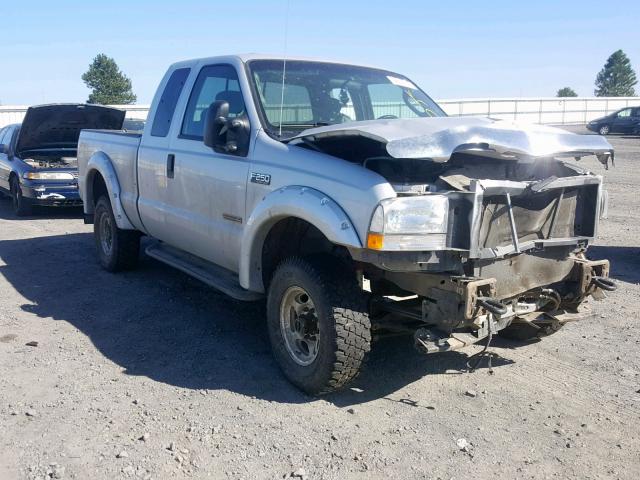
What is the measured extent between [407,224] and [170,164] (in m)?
2.91

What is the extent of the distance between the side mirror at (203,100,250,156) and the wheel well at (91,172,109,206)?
11.7ft

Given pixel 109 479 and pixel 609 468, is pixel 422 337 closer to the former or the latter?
pixel 609 468

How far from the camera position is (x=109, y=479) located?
11.3 ft

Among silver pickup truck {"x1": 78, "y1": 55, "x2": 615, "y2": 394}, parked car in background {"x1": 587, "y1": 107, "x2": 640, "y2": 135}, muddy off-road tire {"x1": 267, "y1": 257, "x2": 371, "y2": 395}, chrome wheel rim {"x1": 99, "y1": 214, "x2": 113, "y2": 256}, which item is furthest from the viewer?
parked car in background {"x1": 587, "y1": 107, "x2": 640, "y2": 135}

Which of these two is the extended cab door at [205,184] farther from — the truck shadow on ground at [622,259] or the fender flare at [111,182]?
the truck shadow on ground at [622,259]

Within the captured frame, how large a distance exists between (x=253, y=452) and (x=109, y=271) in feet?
15.0

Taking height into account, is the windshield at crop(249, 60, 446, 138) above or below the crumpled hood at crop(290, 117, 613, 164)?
above

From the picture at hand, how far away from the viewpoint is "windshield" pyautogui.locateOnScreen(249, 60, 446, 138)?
5.11 m

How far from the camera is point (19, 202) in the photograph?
12109mm

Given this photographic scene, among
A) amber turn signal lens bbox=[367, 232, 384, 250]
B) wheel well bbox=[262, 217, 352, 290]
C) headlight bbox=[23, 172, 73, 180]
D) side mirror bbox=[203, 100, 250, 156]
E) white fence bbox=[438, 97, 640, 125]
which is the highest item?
white fence bbox=[438, 97, 640, 125]

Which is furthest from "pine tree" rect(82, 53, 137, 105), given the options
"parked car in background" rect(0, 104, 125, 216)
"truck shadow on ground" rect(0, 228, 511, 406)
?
"truck shadow on ground" rect(0, 228, 511, 406)

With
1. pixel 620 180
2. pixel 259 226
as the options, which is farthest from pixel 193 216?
pixel 620 180

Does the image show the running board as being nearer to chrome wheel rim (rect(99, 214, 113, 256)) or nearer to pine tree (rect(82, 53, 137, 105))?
chrome wheel rim (rect(99, 214, 113, 256))

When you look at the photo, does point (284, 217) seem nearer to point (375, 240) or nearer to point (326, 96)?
point (375, 240)
